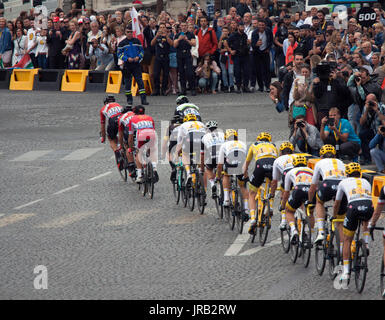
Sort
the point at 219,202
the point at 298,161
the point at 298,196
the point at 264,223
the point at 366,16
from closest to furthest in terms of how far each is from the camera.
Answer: the point at 298,196 < the point at 298,161 < the point at 264,223 < the point at 219,202 < the point at 366,16

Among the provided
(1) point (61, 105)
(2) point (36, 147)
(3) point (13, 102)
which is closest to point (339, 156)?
(2) point (36, 147)

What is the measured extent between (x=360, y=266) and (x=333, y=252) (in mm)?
788

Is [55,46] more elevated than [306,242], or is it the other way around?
[55,46]

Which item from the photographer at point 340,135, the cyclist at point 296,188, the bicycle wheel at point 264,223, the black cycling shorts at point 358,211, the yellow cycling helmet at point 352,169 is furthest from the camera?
the photographer at point 340,135

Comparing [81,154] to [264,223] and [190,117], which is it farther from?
[264,223]

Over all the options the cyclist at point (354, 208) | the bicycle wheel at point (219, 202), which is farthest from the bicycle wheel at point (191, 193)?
the cyclist at point (354, 208)

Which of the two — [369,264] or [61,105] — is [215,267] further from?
[61,105]

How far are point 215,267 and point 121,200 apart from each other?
16.7 ft

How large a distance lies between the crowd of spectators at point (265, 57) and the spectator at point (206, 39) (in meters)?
0.03

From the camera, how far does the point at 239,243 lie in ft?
43.9

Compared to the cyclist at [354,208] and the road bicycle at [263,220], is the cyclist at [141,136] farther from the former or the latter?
the cyclist at [354,208]

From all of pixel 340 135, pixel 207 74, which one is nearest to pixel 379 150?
pixel 340 135

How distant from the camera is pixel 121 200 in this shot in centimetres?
1673

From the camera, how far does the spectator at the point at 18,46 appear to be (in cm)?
3238
